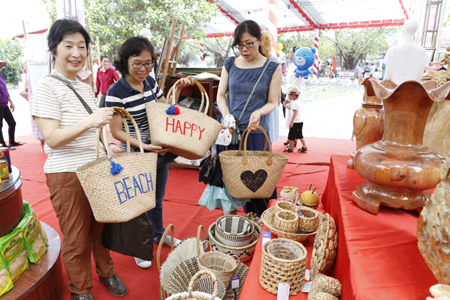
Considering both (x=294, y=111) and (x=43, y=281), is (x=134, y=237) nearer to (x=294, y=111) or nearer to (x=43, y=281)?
(x=43, y=281)

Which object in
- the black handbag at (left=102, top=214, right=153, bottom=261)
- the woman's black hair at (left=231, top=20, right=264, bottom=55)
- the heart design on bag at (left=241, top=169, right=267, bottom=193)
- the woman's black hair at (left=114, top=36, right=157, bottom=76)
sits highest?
the woman's black hair at (left=231, top=20, right=264, bottom=55)

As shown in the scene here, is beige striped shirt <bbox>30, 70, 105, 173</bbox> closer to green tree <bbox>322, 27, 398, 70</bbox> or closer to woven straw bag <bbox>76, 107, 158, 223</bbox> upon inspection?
woven straw bag <bbox>76, 107, 158, 223</bbox>

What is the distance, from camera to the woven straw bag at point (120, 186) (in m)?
1.20

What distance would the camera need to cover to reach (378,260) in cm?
76

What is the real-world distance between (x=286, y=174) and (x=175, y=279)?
2.88m

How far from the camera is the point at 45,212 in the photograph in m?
2.85

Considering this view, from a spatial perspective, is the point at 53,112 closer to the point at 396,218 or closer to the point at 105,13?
the point at 396,218

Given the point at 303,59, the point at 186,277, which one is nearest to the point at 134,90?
the point at 186,277

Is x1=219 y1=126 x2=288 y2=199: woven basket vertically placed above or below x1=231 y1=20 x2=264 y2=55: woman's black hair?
below

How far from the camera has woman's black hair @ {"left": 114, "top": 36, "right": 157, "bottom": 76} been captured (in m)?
1.65

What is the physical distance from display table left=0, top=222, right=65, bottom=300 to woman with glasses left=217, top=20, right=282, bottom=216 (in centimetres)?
128

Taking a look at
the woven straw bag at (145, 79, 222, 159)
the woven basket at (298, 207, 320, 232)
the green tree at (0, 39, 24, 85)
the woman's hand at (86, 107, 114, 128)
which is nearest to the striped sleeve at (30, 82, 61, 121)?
the woman's hand at (86, 107, 114, 128)

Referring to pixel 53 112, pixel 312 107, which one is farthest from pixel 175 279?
pixel 312 107

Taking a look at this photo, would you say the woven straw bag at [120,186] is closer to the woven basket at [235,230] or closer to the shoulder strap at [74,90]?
the shoulder strap at [74,90]
